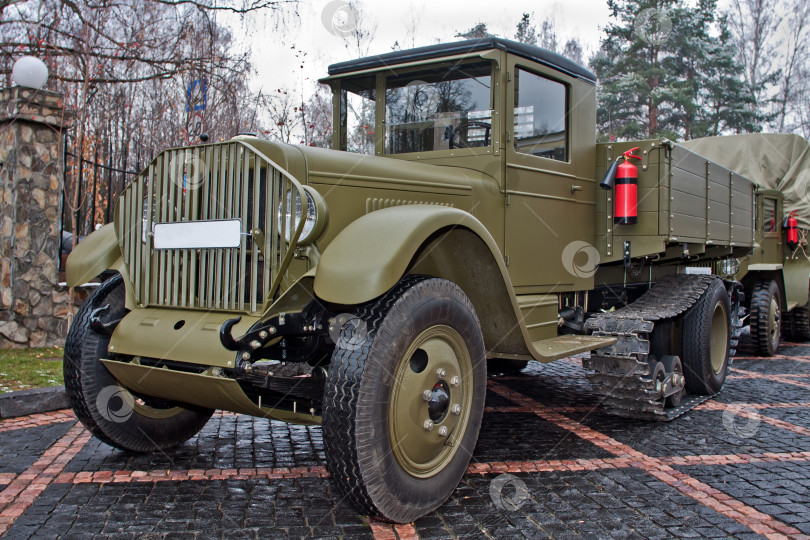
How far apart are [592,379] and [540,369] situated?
97.6 inches

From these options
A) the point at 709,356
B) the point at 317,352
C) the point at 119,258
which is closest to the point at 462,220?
the point at 317,352

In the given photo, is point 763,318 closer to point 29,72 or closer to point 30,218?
point 30,218

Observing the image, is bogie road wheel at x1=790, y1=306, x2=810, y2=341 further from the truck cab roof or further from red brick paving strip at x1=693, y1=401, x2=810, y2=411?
the truck cab roof

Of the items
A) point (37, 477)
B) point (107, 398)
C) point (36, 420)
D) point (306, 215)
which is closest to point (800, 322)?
point (306, 215)

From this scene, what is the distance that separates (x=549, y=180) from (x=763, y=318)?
18.0 ft

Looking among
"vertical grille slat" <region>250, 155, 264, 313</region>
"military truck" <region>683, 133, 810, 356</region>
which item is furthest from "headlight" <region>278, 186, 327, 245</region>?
"military truck" <region>683, 133, 810, 356</region>

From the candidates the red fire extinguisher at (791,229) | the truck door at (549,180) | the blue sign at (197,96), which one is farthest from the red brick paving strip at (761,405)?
the blue sign at (197,96)

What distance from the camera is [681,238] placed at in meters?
5.53

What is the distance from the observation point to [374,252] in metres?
2.96

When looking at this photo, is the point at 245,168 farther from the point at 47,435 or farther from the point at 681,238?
the point at 681,238

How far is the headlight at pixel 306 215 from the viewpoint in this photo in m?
3.17

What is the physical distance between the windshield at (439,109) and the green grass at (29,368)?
11.4 feet

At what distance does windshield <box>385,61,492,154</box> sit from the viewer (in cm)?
443

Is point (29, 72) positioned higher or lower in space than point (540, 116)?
higher
